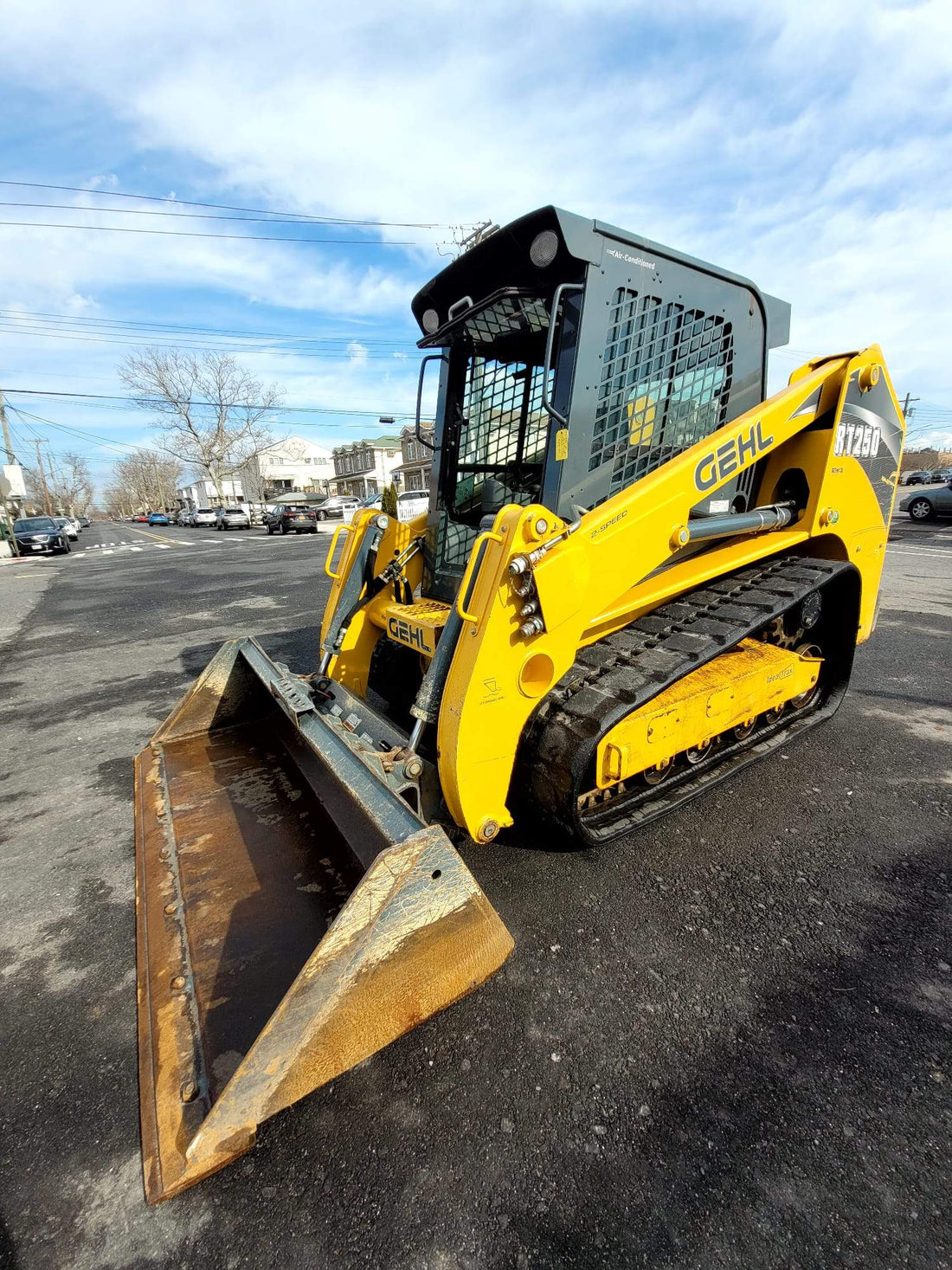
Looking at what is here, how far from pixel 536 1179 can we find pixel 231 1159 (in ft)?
2.73

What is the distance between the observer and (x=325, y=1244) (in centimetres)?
143

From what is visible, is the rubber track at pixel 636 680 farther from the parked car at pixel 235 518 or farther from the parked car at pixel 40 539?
the parked car at pixel 235 518

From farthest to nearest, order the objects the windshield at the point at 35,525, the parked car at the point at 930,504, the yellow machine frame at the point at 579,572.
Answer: the windshield at the point at 35,525, the parked car at the point at 930,504, the yellow machine frame at the point at 579,572

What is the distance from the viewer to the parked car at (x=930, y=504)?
17.7 m

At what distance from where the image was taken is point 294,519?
91.8 feet

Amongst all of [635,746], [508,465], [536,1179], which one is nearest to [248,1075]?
[536,1179]

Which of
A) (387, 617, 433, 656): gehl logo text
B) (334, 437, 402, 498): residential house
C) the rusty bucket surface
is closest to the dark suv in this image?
(387, 617, 433, 656): gehl logo text

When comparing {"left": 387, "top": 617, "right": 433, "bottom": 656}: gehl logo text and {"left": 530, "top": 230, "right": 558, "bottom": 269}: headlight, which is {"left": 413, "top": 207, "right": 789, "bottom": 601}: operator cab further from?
{"left": 387, "top": 617, "right": 433, "bottom": 656}: gehl logo text

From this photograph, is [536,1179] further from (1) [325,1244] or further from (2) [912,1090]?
(2) [912,1090]

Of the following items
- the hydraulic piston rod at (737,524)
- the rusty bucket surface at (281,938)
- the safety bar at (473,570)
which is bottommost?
the rusty bucket surface at (281,938)

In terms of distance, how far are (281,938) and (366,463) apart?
232 feet

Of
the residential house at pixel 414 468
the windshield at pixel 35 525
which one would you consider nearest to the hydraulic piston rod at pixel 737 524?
the residential house at pixel 414 468

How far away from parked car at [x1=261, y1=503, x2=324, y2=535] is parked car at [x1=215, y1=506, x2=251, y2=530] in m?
10.0

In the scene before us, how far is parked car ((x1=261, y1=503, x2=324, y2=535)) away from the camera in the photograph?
27.9 m
